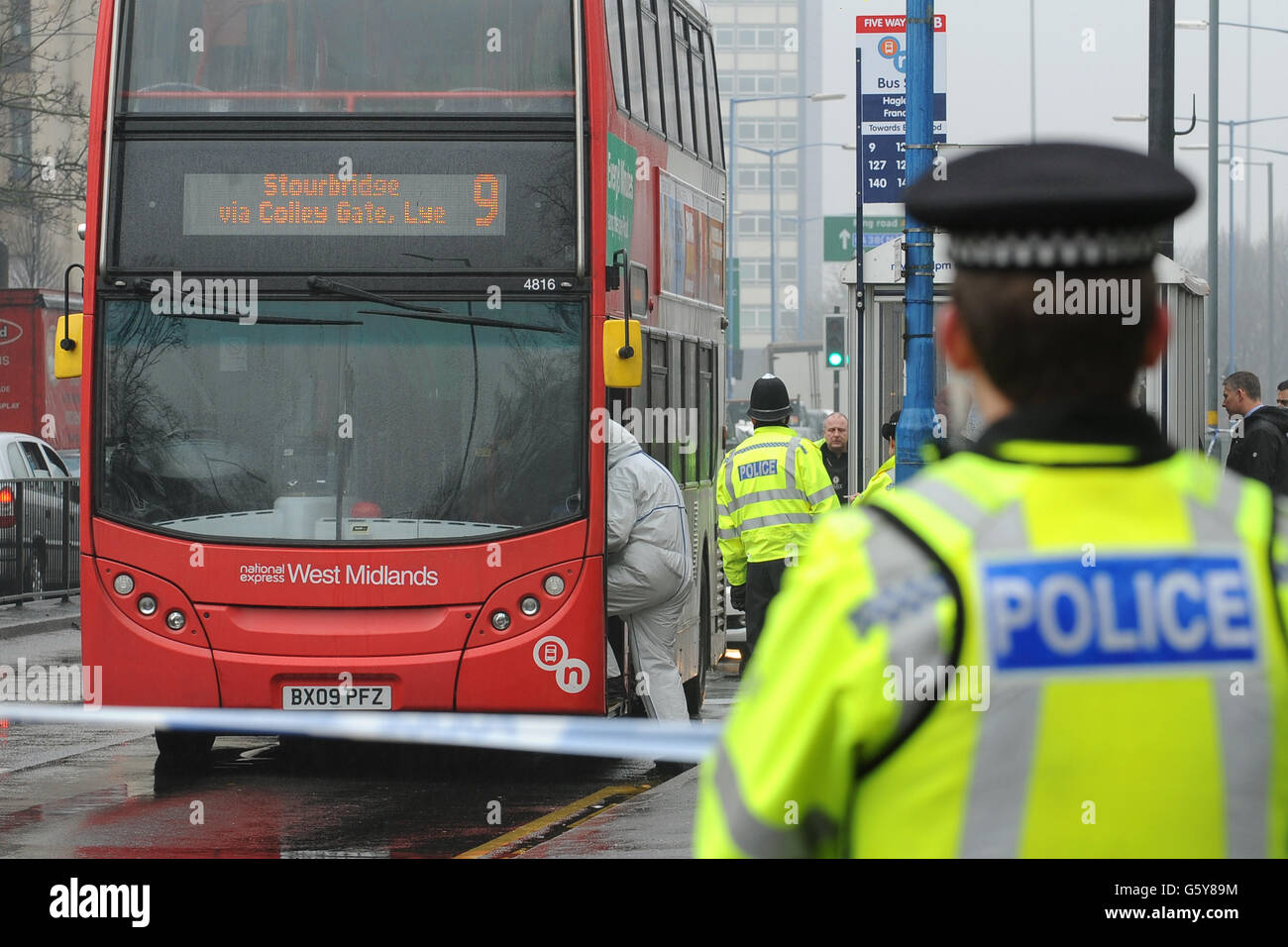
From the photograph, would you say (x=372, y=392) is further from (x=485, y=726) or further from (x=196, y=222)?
(x=485, y=726)

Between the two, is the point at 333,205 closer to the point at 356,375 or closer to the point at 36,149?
the point at 356,375

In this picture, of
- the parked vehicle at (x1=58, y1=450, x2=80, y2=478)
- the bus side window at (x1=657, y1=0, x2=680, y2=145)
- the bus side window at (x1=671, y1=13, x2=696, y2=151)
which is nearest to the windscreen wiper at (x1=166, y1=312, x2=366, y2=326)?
the bus side window at (x1=657, y1=0, x2=680, y2=145)

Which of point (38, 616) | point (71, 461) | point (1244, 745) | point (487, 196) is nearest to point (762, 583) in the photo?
point (487, 196)

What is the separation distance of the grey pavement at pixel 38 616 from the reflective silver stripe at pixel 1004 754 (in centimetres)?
1772

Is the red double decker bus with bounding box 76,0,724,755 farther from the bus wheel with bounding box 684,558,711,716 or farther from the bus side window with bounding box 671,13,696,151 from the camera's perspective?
the bus wheel with bounding box 684,558,711,716

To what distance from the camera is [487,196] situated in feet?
32.7

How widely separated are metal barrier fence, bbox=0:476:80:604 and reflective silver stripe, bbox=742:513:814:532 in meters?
10.1

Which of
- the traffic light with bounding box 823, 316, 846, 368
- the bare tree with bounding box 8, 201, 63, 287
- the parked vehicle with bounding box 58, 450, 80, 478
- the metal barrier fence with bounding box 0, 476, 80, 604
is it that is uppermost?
the bare tree with bounding box 8, 201, 63, 287

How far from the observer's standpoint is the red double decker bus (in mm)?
9875

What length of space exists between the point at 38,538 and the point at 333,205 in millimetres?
12033

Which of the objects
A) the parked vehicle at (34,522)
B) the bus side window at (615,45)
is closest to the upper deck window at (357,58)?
the bus side window at (615,45)

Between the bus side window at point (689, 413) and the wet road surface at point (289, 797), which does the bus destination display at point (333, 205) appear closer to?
the wet road surface at point (289, 797)

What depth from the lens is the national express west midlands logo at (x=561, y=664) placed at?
9.90 metres
